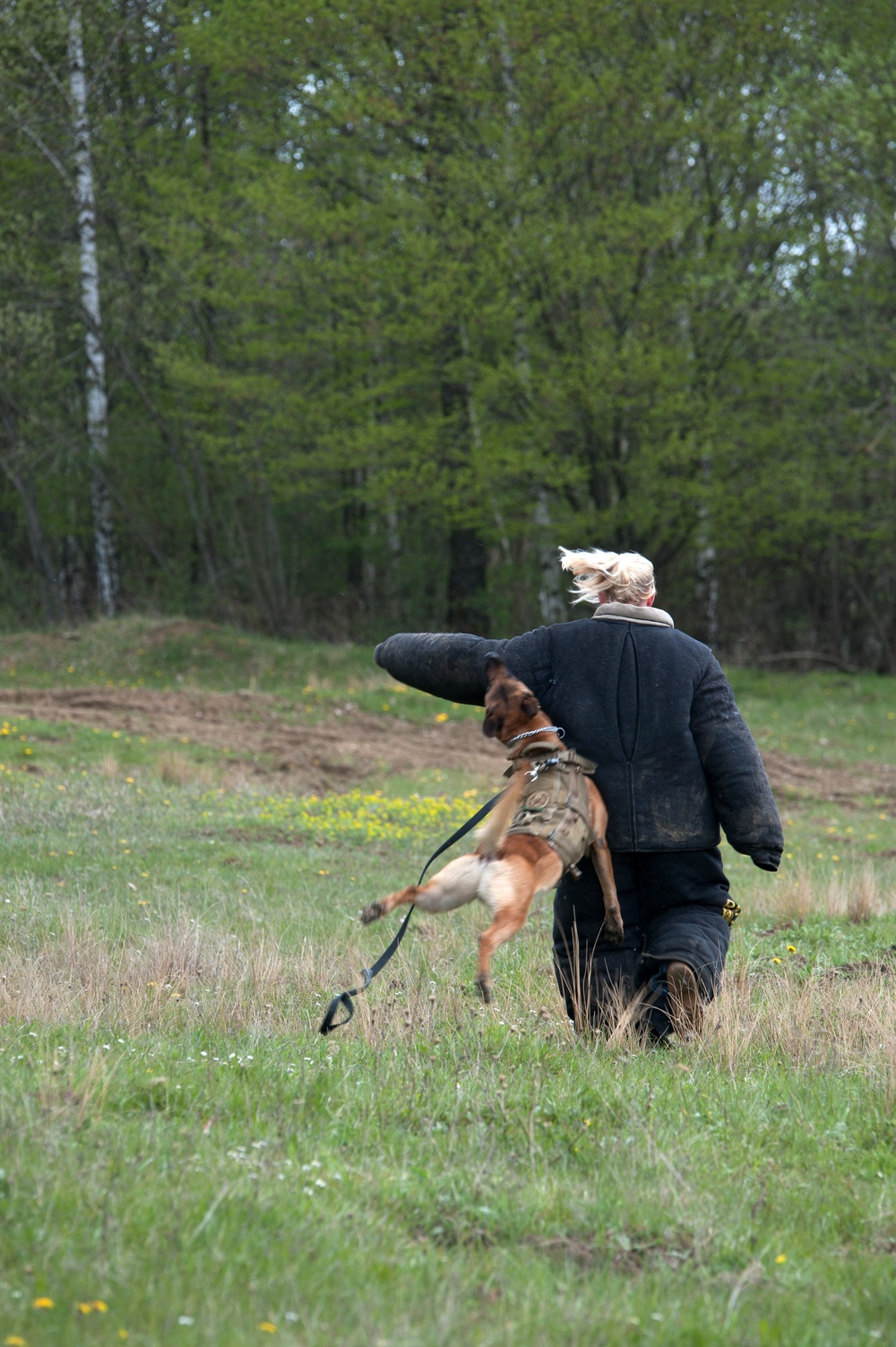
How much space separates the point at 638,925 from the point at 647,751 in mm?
728

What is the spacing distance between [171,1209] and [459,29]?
2035 cm

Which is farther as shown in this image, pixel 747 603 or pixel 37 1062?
pixel 747 603

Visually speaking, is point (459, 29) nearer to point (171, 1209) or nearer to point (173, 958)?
point (173, 958)

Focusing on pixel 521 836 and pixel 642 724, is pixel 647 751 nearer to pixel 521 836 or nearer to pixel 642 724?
pixel 642 724

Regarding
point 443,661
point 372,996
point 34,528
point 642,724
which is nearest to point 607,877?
point 642,724

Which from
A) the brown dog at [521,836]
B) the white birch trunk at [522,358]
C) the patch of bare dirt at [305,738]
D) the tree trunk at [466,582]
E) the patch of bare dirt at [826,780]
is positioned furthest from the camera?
the tree trunk at [466,582]

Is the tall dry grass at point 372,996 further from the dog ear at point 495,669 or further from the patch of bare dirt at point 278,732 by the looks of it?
the patch of bare dirt at point 278,732

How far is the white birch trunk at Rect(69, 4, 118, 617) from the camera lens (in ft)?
75.5

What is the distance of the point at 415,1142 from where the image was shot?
3412mm

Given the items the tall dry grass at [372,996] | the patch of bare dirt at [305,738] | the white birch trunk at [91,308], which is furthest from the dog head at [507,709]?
the white birch trunk at [91,308]

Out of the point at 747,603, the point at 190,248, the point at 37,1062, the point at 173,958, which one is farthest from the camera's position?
the point at 747,603

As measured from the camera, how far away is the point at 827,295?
71.8 feet

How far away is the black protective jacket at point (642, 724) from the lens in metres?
4.33

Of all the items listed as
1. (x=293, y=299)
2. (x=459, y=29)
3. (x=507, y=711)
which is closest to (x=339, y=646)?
(x=293, y=299)
